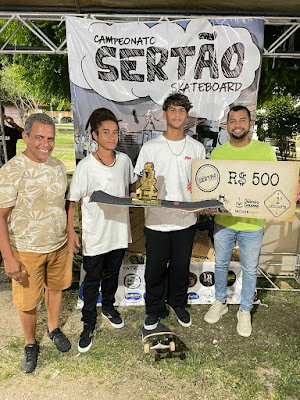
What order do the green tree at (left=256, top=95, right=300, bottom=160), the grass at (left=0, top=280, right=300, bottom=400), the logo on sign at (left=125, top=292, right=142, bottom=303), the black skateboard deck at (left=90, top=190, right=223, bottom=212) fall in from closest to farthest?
the black skateboard deck at (left=90, top=190, right=223, bottom=212), the grass at (left=0, top=280, right=300, bottom=400), the logo on sign at (left=125, top=292, right=142, bottom=303), the green tree at (left=256, top=95, right=300, bottom=160)

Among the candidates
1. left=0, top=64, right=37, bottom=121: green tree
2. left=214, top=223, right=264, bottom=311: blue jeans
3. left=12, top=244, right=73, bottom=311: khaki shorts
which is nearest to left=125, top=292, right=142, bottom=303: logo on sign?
left=214, top=223, right=264, bottom=311: blue jeans

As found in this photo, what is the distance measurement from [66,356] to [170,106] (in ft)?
8.32

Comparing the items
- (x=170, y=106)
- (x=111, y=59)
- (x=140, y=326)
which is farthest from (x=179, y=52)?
(x=140, y=326)

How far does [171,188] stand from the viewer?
278 cm

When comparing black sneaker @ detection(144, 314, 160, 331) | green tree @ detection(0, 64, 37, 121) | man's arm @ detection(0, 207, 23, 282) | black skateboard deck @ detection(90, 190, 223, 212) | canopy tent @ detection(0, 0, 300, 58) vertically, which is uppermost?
green tree @ detection(0, 64, 37, 121)

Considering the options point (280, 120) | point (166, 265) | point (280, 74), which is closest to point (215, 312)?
point (166, 265)

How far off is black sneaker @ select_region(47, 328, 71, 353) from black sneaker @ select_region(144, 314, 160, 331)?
0.79m

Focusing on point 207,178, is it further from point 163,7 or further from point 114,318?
point 163,7

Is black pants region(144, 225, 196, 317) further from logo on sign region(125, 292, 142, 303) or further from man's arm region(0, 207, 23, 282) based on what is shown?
man's arm region(0, 207, 23, 282)

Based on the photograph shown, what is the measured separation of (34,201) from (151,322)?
1.75m

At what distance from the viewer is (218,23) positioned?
3305mm

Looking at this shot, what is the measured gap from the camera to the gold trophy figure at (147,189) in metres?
2.53

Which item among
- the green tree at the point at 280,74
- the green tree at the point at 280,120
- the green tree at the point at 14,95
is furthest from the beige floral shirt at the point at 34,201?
the green tree at the point at 14,95

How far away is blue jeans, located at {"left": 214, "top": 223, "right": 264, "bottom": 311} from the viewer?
2.95 meters
